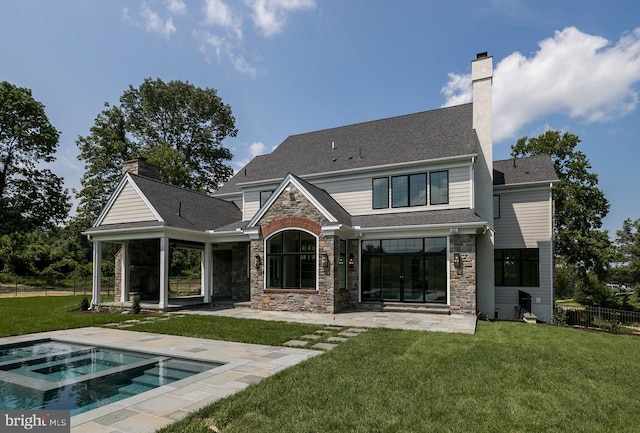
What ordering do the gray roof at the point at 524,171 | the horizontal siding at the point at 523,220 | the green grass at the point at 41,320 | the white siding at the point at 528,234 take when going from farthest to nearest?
the gray roof at the point at 524,171 → the horizontal siding at the point at 523,220 → the white siding at the point at 528,234 → the green grass at the point at 41,320

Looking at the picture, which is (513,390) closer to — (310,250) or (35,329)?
(310,250)

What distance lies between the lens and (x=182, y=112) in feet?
123

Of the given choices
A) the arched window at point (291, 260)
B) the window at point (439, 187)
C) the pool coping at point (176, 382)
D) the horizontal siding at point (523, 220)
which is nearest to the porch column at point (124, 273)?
the pool coping at point (176, 382)

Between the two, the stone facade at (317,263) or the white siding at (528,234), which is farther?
the white siding at (528,234)

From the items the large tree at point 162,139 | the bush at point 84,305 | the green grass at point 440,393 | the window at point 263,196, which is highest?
the large tree at point 162,139

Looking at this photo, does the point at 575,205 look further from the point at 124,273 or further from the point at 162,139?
the point at 162,139

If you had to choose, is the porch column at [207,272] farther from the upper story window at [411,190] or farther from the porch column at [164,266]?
the upper story window at [411,190]

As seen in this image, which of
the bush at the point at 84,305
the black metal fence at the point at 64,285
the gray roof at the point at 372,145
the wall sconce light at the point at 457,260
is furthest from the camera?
the black metal fence at the point at 64,285

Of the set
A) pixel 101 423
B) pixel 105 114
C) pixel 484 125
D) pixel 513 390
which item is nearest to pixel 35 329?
pixel 101 423

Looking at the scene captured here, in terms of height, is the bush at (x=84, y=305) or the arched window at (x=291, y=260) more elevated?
the arched window at (x=291, y=260)

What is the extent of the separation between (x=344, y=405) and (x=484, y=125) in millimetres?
15570

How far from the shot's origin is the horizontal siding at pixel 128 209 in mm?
16438

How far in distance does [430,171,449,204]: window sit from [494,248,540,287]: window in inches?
184

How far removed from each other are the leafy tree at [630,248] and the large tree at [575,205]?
23.1 ft
